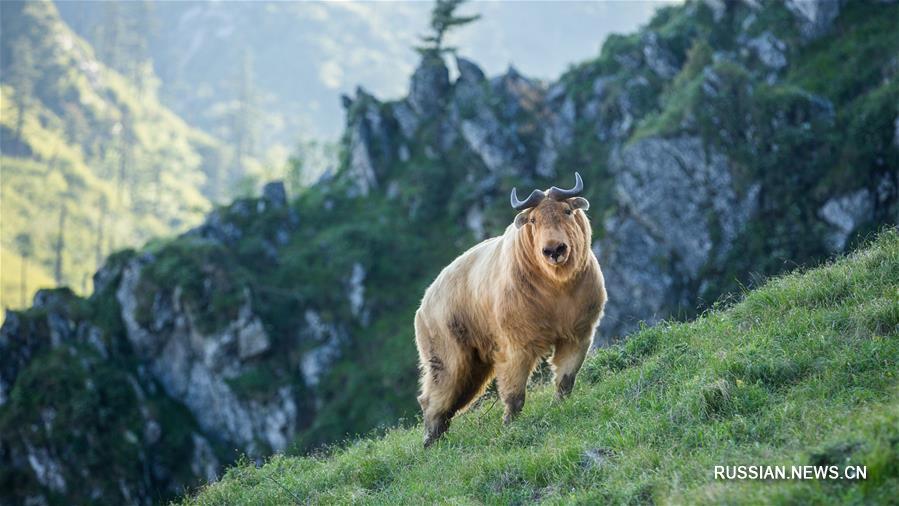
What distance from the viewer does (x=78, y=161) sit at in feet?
416

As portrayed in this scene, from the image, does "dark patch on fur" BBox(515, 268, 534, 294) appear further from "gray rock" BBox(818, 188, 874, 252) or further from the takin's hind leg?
"gray rock" BBox(818, 188, 874, 252)

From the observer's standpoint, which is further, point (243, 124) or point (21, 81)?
point (243, 124)

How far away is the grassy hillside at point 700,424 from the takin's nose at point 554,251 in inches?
69.1

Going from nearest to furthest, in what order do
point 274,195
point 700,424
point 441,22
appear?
point 700,424
point 274,195
point 441,22

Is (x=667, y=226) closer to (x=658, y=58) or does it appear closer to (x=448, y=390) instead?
(x=658, y=58)

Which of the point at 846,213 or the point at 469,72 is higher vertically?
the point at 469,72

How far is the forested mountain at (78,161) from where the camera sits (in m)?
105

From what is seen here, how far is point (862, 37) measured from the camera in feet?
128

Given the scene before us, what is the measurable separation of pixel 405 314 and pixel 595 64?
1870 cm

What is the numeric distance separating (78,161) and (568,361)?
131 m

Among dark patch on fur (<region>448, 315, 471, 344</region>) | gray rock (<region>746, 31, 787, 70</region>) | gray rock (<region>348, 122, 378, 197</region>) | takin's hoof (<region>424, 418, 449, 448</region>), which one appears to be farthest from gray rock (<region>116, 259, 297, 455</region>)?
dark patch on fur (<region>448, 315, 471, 344</region>)

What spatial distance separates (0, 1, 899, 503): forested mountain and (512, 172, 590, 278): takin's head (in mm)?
22836

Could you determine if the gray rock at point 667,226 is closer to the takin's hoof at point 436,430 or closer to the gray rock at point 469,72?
the gray rock at point 469,72

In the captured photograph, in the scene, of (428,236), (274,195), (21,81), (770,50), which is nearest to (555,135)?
(428,236)
